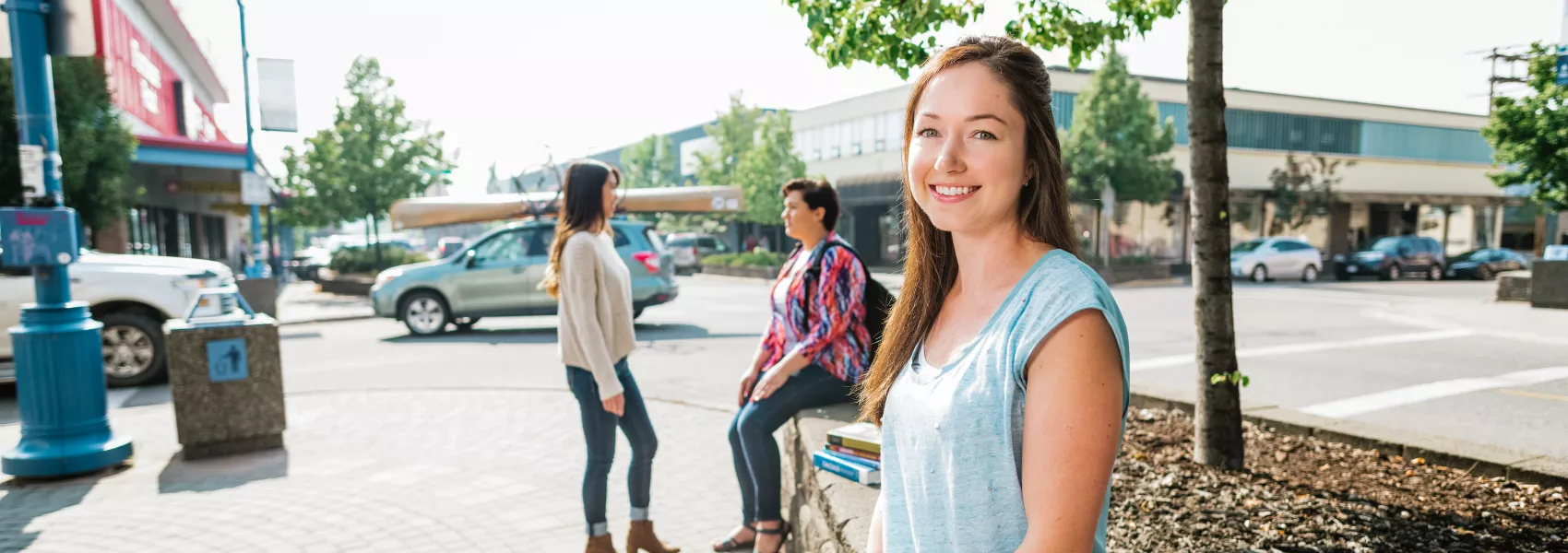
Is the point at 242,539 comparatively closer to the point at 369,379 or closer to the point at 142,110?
the point at 369,379

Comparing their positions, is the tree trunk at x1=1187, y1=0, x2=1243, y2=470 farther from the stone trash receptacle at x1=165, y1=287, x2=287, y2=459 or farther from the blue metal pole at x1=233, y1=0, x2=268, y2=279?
the blue metal pole at x1=233, y1=0, x2=268, y2=279

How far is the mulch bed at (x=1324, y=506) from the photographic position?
2.85 m

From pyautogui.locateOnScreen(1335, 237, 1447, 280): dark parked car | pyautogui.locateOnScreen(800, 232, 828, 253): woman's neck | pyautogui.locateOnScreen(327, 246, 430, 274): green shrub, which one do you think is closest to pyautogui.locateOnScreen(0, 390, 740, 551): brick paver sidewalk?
pyautogui.locateOnScreen(800, 232, 828, 253): woman's neck

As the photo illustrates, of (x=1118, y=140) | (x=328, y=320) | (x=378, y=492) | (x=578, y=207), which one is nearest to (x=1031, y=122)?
(x=578, y=207)

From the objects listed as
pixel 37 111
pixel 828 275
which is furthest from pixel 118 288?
pixel 828 275

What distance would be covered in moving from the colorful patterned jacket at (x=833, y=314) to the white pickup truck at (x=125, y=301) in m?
7.19

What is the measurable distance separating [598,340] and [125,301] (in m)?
7.54

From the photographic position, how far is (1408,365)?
895cm

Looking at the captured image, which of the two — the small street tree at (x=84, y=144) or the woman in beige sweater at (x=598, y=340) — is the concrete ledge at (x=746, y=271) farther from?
the woman in beige sweater at (x=598, y=340)

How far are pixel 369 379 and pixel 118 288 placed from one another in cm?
245

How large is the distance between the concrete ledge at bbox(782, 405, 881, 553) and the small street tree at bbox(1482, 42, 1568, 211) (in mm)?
17143

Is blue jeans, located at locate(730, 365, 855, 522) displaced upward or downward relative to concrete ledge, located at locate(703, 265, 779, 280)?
upward

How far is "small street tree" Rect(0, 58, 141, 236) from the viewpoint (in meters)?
12.3

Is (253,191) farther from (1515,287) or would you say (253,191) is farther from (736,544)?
(1515,287)
